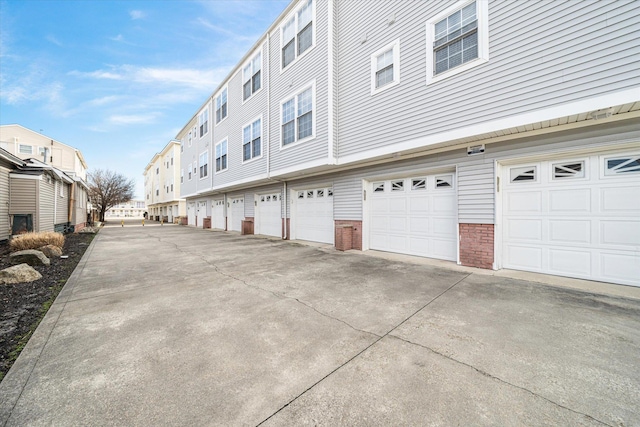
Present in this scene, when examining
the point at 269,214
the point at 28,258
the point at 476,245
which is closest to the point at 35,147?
the point at 269,214

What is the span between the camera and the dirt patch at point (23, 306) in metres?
2.67

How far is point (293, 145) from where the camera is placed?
9.92 meters

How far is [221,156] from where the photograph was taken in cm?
1625

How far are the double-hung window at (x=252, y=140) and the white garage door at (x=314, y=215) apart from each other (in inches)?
127

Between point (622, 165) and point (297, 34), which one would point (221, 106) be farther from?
point (622, 165)

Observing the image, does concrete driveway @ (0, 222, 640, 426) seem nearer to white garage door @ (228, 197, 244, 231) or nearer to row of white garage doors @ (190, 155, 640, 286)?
row of white garage doors @ (190, 155, 640, 286)

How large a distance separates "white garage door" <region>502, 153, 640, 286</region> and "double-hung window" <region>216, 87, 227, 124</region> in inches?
630

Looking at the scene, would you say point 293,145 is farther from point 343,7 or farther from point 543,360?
point 543,360

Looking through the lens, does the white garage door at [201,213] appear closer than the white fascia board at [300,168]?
No

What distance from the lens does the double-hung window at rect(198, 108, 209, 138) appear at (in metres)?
18.6

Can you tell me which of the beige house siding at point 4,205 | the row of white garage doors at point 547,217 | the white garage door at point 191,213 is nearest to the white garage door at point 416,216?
the row of white garage doors at point 547,217

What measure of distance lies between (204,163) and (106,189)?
21220 millimetres

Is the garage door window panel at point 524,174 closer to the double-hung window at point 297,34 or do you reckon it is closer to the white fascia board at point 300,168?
the white fascia board at point 300,168

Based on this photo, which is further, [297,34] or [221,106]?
[221,106]
